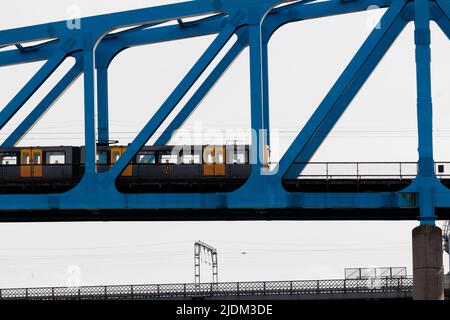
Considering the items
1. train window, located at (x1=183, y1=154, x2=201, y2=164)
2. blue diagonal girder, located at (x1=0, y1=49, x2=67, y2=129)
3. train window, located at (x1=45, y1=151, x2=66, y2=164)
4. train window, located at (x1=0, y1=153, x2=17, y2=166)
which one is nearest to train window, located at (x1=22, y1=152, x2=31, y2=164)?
train window, located at (x1=0, y1=153, x2=17, y2=166)

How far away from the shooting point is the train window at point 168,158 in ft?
195

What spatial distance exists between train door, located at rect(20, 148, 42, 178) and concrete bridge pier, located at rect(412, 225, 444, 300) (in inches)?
808

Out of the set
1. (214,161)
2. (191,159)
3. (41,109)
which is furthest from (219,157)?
(41,109)

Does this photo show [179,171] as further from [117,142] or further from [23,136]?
[23,136]

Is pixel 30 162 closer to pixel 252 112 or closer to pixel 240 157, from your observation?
pixel 240 157

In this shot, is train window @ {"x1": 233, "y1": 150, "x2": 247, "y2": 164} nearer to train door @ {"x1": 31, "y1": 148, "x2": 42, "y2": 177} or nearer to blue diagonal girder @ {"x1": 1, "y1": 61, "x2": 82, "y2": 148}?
train door @ {"x1": 31, "y1": 148, "x2": 42, "y2": 177}

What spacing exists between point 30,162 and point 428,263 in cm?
2245

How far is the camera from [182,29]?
63.7 meters

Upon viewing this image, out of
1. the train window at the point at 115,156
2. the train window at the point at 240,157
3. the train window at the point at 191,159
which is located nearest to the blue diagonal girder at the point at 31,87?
the train window at the point at 115,156

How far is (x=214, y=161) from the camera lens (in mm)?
58625

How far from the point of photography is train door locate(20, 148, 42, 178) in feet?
198

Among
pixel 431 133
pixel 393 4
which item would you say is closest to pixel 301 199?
pixel 431 133

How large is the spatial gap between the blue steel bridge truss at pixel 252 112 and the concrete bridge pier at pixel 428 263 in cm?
73
